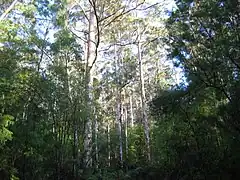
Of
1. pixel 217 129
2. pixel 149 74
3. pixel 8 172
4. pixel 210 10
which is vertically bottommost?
pixel 8 172

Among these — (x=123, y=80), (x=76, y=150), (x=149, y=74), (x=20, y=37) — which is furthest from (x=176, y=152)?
(x=149, y=74)

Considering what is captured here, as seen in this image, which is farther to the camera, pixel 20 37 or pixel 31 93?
pixel 20 37

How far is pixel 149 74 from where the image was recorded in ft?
83.0

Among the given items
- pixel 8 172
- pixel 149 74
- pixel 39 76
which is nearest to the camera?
pixel 8 172

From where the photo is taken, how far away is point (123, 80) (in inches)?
723

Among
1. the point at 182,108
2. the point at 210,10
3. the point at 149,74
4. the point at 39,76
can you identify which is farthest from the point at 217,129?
the point at 149,74

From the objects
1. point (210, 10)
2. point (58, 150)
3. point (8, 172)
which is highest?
point (210, 10)

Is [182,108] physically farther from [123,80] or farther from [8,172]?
[123,80]

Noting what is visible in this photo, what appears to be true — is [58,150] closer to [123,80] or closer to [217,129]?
[217,129]

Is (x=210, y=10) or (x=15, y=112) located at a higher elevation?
(x=210, y=10)

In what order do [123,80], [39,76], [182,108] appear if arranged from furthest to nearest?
[123,80] < [182,108] < [39,76]

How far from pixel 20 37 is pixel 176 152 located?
5.93 meters

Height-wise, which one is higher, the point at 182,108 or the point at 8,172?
the point at 182,108

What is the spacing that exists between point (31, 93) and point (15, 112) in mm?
681
